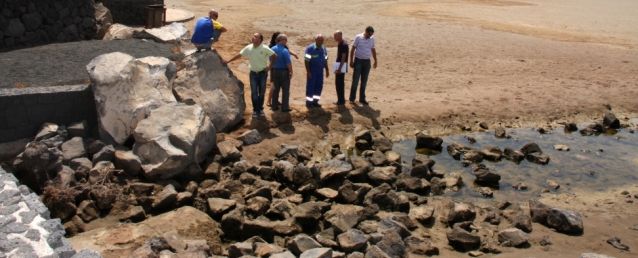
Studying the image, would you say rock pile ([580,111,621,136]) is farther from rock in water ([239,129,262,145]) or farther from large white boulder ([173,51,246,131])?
large white boulder ([173,51,246,131])

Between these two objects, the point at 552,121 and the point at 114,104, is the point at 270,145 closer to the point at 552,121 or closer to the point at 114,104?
the point at 114,104

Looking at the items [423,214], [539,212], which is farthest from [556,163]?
[423,214]

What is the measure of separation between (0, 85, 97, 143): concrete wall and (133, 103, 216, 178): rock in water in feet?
4.02

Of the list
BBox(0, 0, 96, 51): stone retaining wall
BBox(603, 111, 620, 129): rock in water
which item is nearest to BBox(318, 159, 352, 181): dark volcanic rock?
BBox(603, 111, 620, 129): rock in water

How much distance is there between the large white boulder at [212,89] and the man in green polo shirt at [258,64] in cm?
26

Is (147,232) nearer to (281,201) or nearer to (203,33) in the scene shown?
(281,201)

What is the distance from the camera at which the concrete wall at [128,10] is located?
61.8 ft

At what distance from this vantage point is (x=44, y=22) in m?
15.0

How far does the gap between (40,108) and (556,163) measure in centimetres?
896

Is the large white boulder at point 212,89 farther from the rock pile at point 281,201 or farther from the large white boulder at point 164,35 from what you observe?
the large white boulder at point 164,35

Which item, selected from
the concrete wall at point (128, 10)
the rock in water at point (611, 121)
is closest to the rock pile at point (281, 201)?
the rock in water at point (611, 121)

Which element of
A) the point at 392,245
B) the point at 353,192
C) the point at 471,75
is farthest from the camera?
the point at 471,75

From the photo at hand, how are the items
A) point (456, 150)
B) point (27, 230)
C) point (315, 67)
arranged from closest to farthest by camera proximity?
point (27, 230)
point (456, 150)
point (315, 67)

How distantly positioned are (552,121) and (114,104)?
9.33 m
